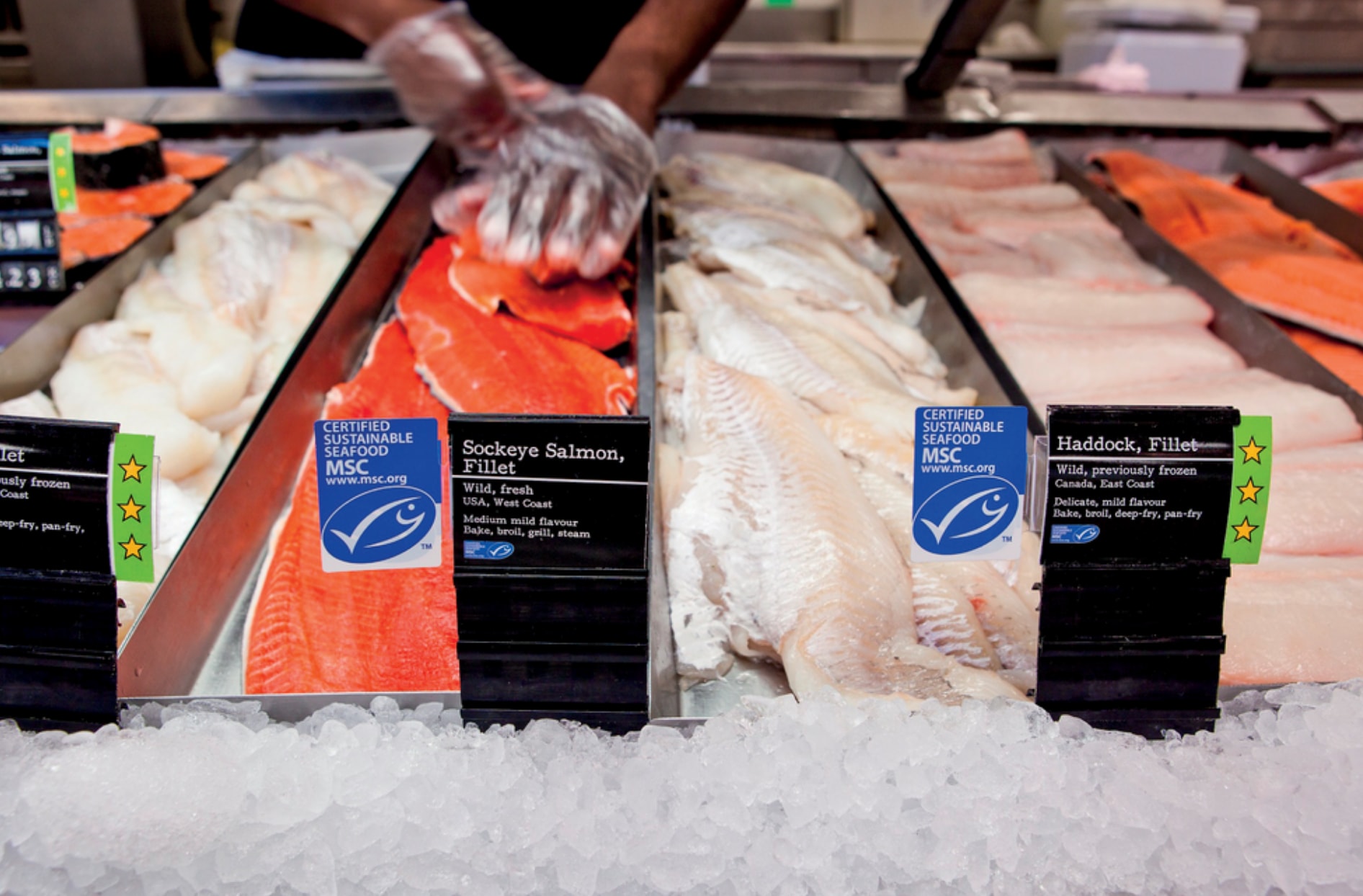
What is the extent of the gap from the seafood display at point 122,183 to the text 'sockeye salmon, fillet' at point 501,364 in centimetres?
102

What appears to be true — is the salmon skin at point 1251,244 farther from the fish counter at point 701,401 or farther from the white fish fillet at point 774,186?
the white fish fillet at point 774,186

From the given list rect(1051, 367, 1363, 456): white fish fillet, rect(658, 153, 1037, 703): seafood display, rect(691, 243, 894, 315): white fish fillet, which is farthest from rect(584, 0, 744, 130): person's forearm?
rect(1051, 367, 1363, 456): white fish fillet

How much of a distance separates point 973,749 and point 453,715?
60 centimetres

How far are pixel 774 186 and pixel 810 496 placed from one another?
1861mm

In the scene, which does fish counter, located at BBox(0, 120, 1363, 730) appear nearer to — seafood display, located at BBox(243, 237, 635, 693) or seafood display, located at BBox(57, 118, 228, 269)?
seafood display, located at BBox(243, 237, 635, 693)

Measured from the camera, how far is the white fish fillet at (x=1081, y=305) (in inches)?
101

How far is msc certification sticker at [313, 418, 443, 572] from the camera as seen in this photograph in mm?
1068

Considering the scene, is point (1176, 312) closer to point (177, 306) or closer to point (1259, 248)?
point (1259, 248)

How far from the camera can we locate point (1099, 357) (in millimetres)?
2316

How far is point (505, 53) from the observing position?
2791 mm

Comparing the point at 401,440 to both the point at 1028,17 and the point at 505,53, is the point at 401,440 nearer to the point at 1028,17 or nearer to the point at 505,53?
the point at 505,53

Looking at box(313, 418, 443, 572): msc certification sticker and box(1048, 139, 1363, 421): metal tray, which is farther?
box(1048, 139, 1363, 421): metal tray

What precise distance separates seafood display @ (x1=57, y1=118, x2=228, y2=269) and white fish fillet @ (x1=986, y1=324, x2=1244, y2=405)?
7.80 feet

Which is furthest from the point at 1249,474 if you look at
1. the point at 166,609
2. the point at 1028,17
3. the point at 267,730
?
the point at 1028,17
